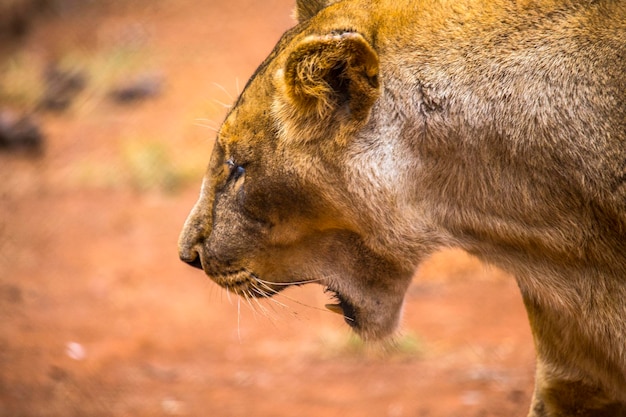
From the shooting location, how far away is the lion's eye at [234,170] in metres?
2.65

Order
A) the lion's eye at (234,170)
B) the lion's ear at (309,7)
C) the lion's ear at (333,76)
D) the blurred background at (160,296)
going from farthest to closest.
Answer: the blurred background at (160,296)
the lion's ear at (309,7)
the lion's eye at (234,170)
the lion's ear at (333,76)

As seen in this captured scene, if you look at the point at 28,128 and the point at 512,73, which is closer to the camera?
the point at 512,73

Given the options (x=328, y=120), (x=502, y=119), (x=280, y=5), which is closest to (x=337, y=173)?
(x=328, y=120)

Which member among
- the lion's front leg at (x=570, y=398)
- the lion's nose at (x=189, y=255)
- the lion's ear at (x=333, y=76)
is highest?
the lion's ear at (x=333, y=76)

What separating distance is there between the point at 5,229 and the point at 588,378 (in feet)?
19.0

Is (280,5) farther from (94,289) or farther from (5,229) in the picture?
(94,289)

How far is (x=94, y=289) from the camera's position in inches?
245

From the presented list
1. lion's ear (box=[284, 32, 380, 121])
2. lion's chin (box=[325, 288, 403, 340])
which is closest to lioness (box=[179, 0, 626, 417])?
lion's ear (box=[284, 32, 380, 121])

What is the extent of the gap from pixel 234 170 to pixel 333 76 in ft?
1.50

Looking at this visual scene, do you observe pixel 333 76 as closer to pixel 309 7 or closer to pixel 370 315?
pixel 309 7

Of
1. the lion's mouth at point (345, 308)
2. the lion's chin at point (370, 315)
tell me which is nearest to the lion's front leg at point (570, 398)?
the lion's chin at point (370, 315)

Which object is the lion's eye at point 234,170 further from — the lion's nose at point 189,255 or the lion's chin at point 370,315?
the lion's chin at point 370,315

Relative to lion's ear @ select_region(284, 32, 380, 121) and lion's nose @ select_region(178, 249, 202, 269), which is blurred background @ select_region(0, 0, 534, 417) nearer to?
lion's nose @ select_region(178, 249, 202, 269)

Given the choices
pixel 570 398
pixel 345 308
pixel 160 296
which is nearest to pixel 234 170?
pixel 345 308
